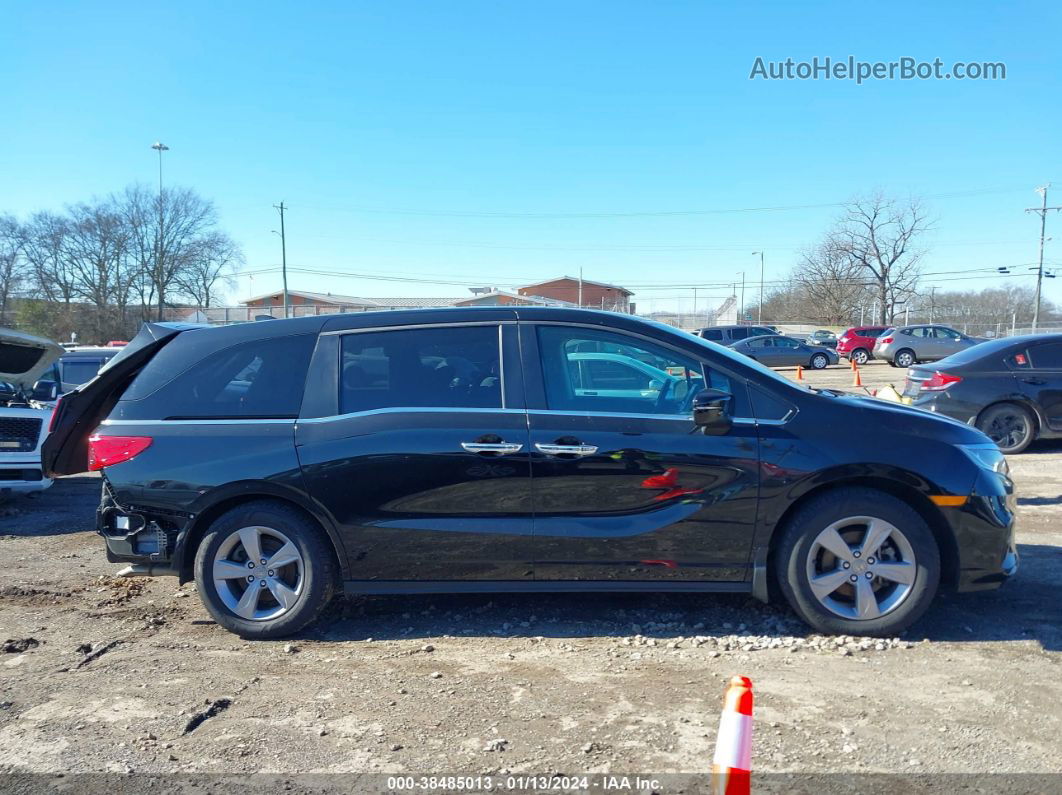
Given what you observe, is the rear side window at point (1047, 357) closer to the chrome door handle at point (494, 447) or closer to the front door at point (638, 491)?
the front door at point (638, 491)

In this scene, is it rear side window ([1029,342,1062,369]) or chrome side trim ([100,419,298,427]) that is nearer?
chrome side trim ([100,419,298,427])

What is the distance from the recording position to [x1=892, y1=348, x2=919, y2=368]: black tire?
1282 inches

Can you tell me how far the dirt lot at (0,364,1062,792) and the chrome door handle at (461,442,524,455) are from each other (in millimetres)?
1060

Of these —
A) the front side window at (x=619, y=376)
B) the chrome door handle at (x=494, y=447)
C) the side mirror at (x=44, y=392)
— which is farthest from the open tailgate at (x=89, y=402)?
the side mirror at (x=44, y=392)

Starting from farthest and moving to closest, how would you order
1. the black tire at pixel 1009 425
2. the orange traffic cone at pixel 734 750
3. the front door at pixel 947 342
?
the front door at pixel 947 342 → the black tire at pixel 1009 425 → the orange traffic cone at pixel 734 750

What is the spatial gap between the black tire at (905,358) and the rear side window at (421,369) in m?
32.1

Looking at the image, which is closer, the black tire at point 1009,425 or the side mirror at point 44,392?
the side mirror at point 44,392

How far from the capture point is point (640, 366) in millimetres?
4445

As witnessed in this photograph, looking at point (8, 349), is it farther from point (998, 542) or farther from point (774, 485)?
point (998, 542)

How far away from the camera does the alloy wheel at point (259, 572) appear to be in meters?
4.37

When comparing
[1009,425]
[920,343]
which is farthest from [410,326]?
[920,343]

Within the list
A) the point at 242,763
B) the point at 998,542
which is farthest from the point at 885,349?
the point at 242,763

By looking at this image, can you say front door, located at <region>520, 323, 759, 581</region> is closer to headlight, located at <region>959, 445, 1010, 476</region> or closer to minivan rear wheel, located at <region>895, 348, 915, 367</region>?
headlight, located at <region>959, 445, 1010, 476</region>

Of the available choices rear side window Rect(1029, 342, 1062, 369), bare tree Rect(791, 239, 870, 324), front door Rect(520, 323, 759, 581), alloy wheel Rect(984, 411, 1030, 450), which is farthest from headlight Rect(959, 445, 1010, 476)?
bare tree Rect(791, 239, 870, 324)
